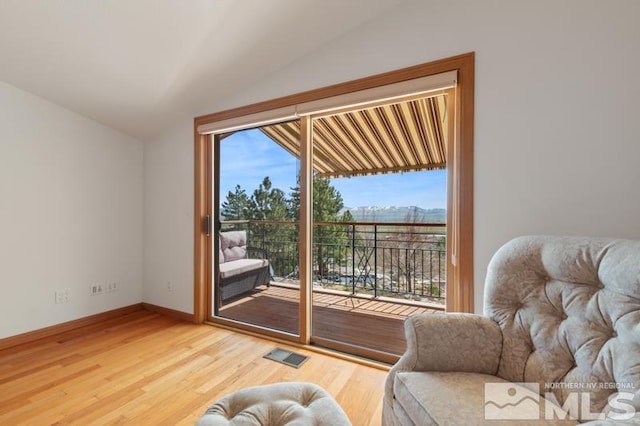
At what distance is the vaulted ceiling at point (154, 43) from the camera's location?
5.78 feet

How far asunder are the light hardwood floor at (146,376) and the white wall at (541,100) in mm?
1080

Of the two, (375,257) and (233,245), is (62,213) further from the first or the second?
(375,257)

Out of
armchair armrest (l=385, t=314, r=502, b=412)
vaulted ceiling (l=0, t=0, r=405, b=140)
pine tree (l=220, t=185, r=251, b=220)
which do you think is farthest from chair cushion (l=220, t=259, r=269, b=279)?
armchair armrest (l=385, t=314, r=502, b=412)

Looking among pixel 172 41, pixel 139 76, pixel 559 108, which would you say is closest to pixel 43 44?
pixel 139 76

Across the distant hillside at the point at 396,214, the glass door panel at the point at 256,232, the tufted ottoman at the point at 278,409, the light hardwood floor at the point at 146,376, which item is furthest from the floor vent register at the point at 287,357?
the distant hillside at the point at 396,214

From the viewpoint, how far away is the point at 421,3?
1879 mm

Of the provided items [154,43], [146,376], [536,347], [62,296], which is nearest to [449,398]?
[536,347]

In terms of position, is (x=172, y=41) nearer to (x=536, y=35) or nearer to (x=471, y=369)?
(x=536, y=35)

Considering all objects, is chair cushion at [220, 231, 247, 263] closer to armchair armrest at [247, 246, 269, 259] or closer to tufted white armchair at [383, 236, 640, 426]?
armchair armrest at [247, 246, 269, 259]

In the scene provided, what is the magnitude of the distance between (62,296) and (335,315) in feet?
8.45

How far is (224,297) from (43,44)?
95.6 inches

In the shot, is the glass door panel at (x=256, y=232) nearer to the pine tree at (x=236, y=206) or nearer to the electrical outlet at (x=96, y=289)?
the pine tree at (x=236, y=206)

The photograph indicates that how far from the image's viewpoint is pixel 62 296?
2658 millimetres

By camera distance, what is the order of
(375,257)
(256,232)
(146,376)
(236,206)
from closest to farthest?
(146,376)
(256,232)
(236,206)
(375,257)
